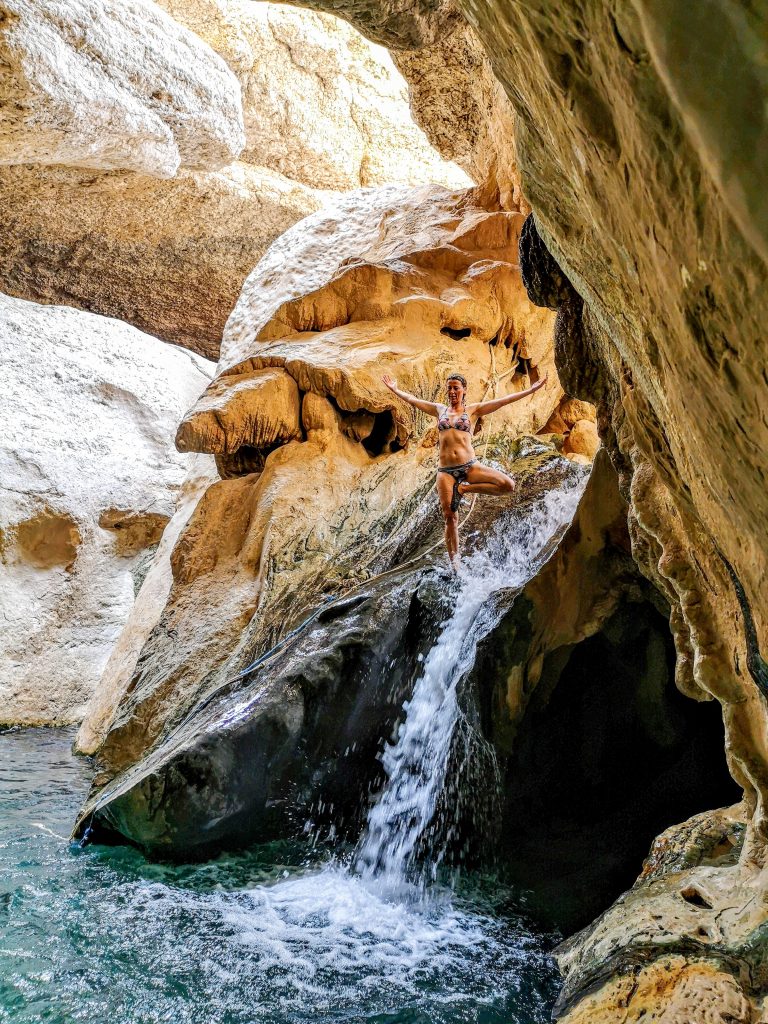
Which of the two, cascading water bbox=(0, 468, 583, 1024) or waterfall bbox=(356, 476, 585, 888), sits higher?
waterfall bbox=(356, 476, 585, 888)

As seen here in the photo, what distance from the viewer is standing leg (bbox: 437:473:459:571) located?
5352mm

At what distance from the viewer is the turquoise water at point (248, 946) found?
287cm

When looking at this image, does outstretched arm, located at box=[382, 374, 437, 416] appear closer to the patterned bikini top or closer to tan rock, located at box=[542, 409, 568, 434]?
the patterned bikini top

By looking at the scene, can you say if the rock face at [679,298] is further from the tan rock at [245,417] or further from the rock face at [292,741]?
the tan rock at [245,417]

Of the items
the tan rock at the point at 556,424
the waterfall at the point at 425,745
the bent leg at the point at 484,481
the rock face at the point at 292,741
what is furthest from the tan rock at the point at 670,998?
the tan rock at the point at 556,424

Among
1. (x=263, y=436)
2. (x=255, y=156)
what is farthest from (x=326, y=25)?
(x=263, y=436)

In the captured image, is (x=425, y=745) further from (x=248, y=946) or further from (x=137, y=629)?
(x=137, y=629)

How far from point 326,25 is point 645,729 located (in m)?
12.8

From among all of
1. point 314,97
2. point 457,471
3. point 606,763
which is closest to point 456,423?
point 457,471

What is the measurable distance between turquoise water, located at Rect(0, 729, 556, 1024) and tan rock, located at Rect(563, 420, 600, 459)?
4.77 meters

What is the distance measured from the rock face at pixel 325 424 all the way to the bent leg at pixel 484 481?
0.72m

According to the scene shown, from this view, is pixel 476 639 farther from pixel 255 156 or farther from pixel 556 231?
pixel 255 156

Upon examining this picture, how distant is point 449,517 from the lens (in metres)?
5.48

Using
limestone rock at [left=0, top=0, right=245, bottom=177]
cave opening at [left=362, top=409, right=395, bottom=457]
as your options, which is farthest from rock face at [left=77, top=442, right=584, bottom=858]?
limestone rock at [left=0, top=0, right=245, bottom=177]
